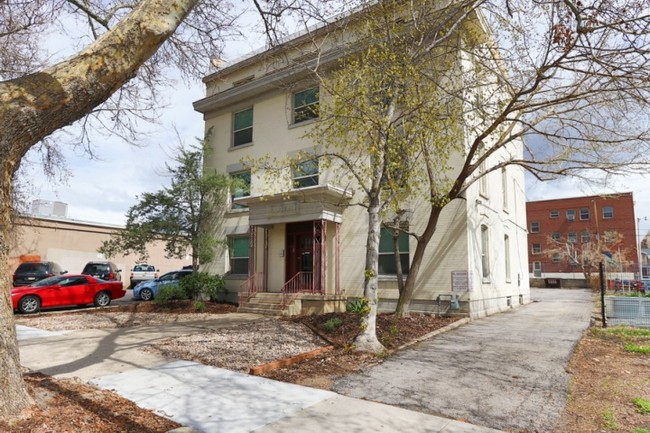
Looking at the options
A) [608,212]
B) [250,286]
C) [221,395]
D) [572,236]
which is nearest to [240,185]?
[250,286]

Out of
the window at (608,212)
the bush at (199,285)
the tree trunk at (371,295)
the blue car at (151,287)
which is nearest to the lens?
the tree trunk at (371,295)

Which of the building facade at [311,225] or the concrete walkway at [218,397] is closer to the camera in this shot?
the concrete walkway at [218,397]

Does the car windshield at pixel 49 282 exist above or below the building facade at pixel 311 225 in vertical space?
below

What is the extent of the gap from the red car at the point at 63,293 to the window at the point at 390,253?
40.4ft

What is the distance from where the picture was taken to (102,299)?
749 inches

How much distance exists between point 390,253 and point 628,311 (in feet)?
23.8

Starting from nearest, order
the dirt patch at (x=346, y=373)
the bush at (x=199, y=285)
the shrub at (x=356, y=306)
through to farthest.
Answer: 1. the dirt patch at (x=346, y=373)
2. the shrub at (x=356, y=306)
3. the bush at (x=199, y=285)

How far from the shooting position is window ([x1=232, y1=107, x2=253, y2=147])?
67.4 ft

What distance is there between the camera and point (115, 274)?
25.2m

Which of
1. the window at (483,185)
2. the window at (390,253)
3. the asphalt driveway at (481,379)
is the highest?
the window at (483,185)

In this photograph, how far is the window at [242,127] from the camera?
20.5 meters

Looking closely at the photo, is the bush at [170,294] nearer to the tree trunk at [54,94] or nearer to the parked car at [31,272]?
the parked car at [31,272]

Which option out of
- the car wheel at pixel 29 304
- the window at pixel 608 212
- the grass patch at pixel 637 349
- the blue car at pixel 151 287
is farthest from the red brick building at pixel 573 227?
the car wheel at pixel 29 304

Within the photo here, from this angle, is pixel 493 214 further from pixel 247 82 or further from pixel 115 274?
pixel 115 274
